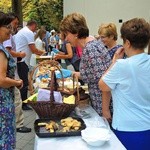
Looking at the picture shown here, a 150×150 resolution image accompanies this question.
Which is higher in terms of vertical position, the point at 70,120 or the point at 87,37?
the point at 87,37

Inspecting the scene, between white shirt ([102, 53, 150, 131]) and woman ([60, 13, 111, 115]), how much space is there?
0.53 meters

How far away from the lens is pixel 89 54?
9.12 feet

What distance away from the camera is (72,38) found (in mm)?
2871

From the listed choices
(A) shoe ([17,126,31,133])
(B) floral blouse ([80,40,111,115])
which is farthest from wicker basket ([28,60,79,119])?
(A) shoe ([17,126,31,133])

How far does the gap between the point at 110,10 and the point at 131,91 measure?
7.19 m

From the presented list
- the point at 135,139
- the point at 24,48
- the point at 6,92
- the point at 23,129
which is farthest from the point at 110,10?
the point at 135,139

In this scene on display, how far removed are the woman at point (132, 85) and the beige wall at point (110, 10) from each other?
6.98 m

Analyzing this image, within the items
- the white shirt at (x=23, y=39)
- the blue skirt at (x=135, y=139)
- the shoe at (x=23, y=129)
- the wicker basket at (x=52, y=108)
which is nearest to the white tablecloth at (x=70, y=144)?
the blue skirt at (x=135, y=139)

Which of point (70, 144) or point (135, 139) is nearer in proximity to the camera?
point (70, 144)

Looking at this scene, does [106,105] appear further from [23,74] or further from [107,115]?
[23,74]

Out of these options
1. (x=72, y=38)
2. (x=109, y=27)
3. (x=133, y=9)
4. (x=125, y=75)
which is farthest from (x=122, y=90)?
(x=133, y=9)

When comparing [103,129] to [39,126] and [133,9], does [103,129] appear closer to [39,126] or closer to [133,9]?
[39,126]

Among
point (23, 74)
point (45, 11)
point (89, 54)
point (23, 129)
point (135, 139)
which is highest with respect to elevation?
point (89, 54)

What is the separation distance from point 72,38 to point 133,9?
6.54 metres
